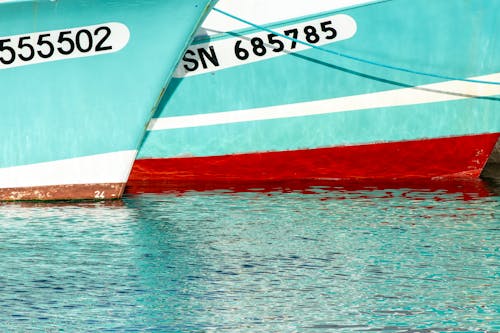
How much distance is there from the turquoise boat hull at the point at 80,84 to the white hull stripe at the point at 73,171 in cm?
1

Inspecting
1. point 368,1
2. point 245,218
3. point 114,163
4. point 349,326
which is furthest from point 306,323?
point 368,1

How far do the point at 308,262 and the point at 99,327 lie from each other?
98.6 inches

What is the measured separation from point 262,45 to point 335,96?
1139mm

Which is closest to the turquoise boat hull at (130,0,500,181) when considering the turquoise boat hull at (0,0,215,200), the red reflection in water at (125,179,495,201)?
the red reflection in water at (125,179,495,201)

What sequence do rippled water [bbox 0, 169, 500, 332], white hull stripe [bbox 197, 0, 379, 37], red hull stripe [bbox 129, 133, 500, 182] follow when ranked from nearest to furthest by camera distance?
rippled water [bbox 0, 169, 500, 332]
white hull stripe [bbox 197, 0, 379, 37]
red hull stripe [bbox 129, 133, 500, 182]

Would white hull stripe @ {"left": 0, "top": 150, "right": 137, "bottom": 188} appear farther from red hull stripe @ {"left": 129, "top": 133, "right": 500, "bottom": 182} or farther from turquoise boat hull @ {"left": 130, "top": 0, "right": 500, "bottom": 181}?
red hull stripe @ {"left": 129, "top": 133, "right": 500, "bottom": 182}

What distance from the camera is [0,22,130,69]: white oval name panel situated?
41.6 feet

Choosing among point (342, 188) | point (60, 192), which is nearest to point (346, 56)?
point (342, 188)

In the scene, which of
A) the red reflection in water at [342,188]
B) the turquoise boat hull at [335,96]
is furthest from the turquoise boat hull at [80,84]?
the turquoise boat hull at [335,96]

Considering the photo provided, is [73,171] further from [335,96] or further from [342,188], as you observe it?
[335,96]

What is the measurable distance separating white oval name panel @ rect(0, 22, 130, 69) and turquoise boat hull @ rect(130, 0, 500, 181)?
2.13m

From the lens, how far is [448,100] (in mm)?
15031

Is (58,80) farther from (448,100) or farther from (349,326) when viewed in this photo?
(349,326)

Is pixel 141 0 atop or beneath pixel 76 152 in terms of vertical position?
atop
